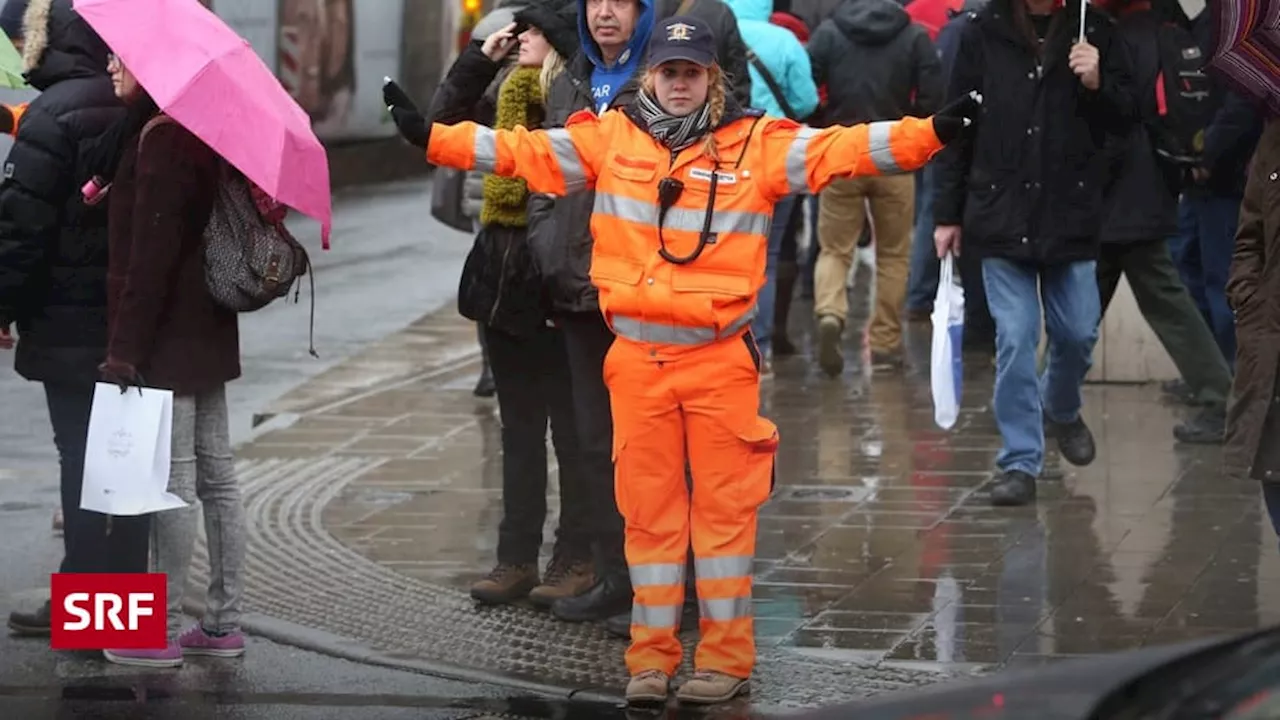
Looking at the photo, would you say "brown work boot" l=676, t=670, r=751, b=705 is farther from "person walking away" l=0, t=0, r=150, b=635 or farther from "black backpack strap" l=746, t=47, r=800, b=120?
"black backpack strap" l=746, t=47, r=800, b=120

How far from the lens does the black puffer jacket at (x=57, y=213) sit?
7.24 metres

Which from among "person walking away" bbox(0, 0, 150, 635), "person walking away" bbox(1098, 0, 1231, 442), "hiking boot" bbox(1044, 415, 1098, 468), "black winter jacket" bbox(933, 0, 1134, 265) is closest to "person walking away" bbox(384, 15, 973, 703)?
"person walking away" bbox(0, 0, 150, 635)

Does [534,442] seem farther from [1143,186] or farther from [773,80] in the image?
[773,80]

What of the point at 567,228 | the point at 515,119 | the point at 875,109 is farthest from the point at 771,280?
the point at 567,228

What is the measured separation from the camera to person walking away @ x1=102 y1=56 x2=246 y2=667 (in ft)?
23.2

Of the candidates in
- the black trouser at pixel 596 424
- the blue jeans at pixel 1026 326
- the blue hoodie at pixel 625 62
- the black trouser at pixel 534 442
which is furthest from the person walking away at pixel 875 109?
the blue hoodie at pixel 625 62

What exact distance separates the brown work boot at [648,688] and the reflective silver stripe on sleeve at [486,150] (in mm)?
1482

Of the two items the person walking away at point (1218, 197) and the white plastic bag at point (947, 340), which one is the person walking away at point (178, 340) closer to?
the white plastic bag at point (947, 340)

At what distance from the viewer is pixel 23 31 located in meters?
7.68

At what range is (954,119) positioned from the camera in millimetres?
6406

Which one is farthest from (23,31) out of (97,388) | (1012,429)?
(1012,429)

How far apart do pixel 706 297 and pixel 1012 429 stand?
316 centimetres

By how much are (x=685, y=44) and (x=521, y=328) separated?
1522 millimetres

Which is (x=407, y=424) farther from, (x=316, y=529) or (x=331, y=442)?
(x=316, y=529)
